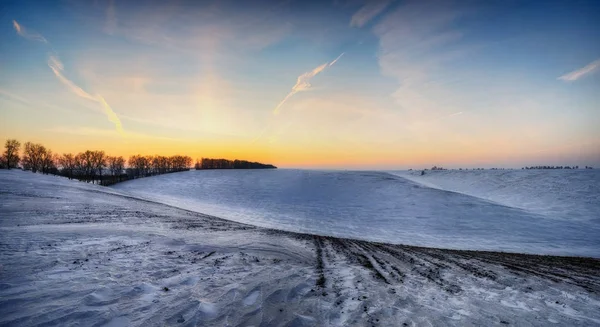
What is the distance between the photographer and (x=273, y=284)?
796cm

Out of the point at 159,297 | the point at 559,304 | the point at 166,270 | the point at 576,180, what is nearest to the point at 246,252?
the point at 166,270

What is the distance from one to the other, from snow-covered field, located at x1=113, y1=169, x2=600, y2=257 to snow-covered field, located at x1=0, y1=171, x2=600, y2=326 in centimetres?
1001

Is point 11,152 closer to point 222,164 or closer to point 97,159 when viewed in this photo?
point 97,159

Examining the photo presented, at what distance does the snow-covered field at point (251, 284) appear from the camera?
593 centimetres

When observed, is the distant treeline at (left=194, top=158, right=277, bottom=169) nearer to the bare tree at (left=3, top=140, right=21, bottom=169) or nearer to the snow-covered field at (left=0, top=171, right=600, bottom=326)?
the bare tree at (left=3, top=140, right=21, bottom=169)

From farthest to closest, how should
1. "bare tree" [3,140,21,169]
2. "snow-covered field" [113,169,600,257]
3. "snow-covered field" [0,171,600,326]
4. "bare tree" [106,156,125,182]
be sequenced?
"bare tree" [106,156,125,182] → "bare tree" [3,140,21,169] → "snow-covered field" [113,169,600,257] → "snow-covered field" [0,171,600,326]

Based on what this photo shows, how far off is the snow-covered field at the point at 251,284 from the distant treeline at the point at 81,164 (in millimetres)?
89080

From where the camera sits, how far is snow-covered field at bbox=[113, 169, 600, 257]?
22719mm

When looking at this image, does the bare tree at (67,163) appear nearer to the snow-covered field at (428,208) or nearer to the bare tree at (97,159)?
the bare tree at (97,159)

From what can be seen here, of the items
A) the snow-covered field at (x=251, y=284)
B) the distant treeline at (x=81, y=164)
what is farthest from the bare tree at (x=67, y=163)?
the snow-covered field at (x=251, y=284)

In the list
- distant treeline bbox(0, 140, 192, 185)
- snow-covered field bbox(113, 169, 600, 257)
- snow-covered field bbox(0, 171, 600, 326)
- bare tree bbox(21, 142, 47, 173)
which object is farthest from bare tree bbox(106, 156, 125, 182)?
snow-covered field bbox(0, 171, 600, 326)

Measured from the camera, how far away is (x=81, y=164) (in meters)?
114

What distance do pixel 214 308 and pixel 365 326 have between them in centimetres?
363

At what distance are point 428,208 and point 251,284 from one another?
31.9 metres
